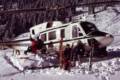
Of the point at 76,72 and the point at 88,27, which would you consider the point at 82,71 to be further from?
the point at 88,27

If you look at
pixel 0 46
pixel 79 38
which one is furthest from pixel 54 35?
pixel 0 46

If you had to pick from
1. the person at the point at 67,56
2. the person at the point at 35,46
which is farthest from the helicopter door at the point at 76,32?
the person at the point at 35,46

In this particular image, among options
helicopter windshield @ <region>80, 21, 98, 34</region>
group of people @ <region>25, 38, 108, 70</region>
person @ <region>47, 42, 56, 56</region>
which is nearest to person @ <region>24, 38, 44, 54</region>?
group of people @ <region>25, 38, 108, 70</region>

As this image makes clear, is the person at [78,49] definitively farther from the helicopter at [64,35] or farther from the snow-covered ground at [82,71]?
the snow-covered ground at [82,71]

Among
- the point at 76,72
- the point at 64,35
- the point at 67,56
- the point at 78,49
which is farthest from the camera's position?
the point at 64,35

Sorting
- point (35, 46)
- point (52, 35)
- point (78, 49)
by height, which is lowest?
point (78, 49)

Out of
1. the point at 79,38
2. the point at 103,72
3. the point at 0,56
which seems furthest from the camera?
the point at 0,56

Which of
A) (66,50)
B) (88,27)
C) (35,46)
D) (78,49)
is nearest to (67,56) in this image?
(66,50)

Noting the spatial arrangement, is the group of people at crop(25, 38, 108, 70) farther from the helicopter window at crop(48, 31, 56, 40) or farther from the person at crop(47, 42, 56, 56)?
the helicopter window at crop(48, 31, 56, 40)

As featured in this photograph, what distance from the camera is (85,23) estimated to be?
45.4 feet

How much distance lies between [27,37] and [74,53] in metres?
1.43

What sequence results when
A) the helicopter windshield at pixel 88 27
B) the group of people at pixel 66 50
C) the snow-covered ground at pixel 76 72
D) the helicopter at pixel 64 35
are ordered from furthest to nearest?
the helicopter windshield at pixel 88 27 → the helicopter at pixel 64 35 → the group of people at pixel 66 50 → the snow-covered ground at pixel 76 72

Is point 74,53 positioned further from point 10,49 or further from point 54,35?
point 10,49

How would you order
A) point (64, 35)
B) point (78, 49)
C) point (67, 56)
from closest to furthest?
point (67, 56)
point (78, 49)
point (64, 35)
